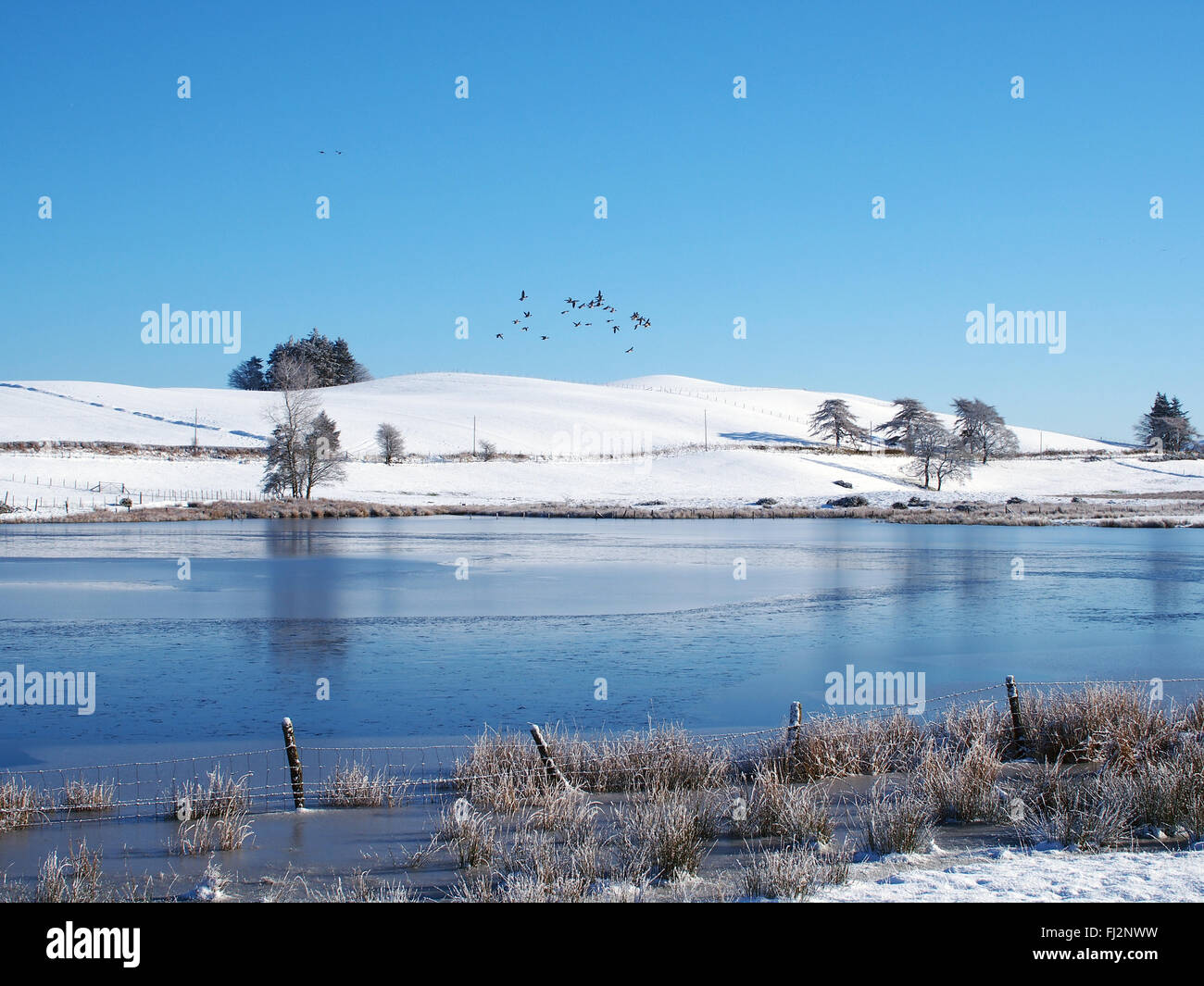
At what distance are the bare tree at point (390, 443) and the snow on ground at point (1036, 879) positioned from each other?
77.8 meters

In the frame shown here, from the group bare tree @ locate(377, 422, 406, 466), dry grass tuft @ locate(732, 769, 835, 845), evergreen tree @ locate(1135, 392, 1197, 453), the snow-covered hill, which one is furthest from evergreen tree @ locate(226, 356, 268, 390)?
dry grass tuft @ locate(732, 769, 835, 845)

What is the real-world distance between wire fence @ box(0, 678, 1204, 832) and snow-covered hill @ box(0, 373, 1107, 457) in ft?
253

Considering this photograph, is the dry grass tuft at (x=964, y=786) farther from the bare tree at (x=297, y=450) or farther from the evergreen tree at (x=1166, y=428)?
the evergreen tree at (x=1166, y=428)

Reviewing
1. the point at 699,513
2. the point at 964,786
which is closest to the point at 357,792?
the point at 964,786

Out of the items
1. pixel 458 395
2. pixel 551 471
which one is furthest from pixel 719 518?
pixel 458 395

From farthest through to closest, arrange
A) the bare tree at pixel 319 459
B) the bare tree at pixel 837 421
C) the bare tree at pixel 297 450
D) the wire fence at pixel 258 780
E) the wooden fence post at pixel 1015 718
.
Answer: the bare tree at pixel 837 421 < the bare tree at pixel 319 459 < the bare tree at pixel 297 450 < the wooden fence post at pixel 1015 718 < the wire fence at pixel 258 780

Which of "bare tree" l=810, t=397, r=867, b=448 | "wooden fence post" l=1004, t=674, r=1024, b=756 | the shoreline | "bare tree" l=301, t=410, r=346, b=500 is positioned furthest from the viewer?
"bare tree" l=810, t=397, r=867, b=448

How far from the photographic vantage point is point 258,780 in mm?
10680

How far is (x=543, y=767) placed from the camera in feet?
33.0

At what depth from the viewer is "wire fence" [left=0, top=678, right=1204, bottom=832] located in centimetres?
938

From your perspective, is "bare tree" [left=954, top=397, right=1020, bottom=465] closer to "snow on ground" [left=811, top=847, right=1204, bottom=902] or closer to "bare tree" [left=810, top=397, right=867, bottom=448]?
"bare tree" [left=810, top=397, right=867, bottom=448]

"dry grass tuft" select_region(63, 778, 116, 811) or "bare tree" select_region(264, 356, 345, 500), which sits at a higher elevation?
"bare tree" select_region(264, 356, 345, 500)

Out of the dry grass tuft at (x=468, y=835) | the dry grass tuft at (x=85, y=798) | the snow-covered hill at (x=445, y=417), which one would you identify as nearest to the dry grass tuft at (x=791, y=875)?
the dry grass tuft at (x=468, y=835)

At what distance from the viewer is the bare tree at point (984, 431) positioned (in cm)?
9475
